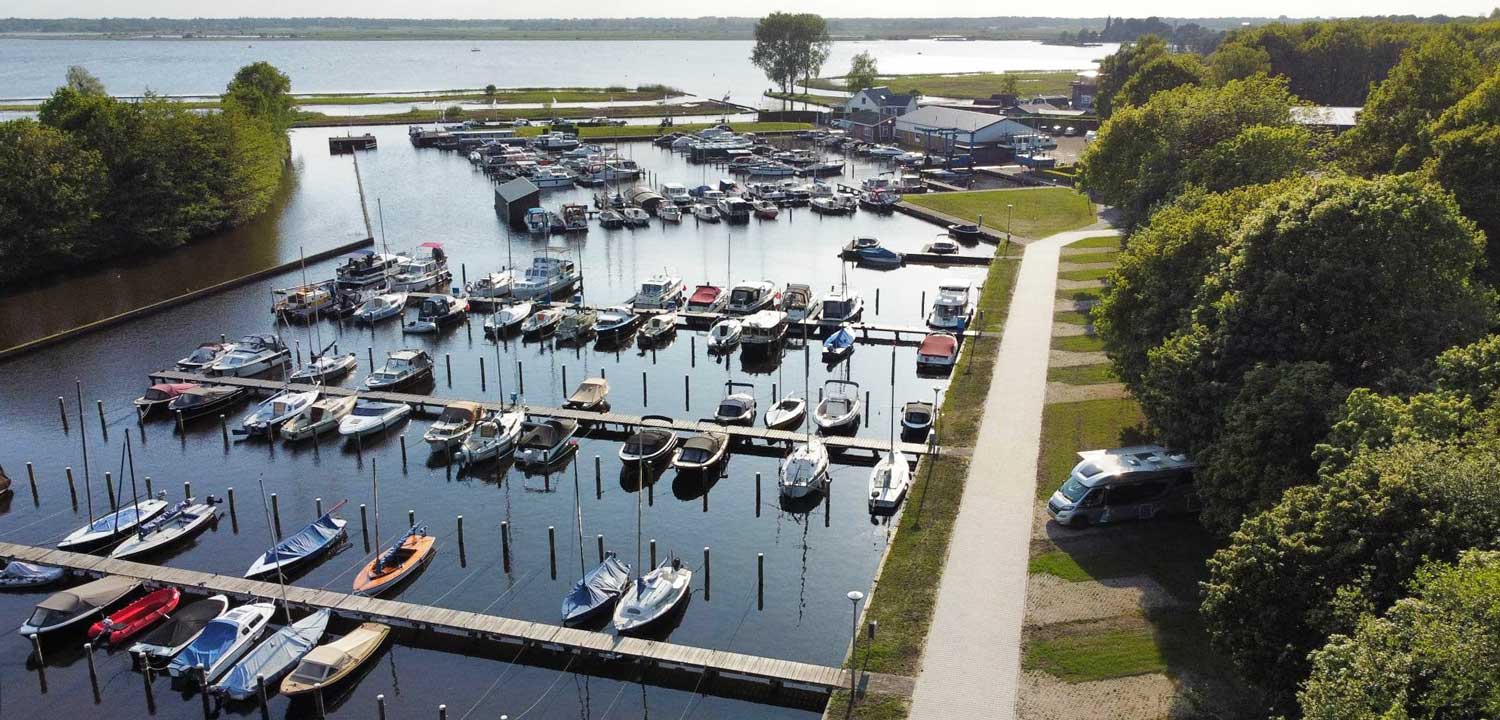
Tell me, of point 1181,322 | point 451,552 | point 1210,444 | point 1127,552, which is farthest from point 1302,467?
point 451,552

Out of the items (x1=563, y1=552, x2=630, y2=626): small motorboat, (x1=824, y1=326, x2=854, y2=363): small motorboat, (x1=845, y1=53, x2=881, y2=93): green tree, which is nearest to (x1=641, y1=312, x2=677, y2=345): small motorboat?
Result: (x1=824, y1=326, x2=854, y2=363): small motorboat

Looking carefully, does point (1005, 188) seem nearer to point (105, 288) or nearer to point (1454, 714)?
point (105, 288)

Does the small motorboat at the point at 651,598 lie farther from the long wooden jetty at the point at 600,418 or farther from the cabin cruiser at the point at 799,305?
the cabin cruiser at the point at 799,305

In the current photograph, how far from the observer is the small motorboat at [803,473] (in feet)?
135

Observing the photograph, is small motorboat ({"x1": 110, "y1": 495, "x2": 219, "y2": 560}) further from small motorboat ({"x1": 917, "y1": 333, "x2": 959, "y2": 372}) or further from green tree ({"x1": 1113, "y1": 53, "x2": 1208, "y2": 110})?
green tree ({"x1": 1113, "y1": 53, "x2": 1208, "y2": 110})

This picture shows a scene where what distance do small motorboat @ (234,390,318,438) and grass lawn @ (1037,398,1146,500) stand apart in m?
31.9

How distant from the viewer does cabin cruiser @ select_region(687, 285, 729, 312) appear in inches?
2594

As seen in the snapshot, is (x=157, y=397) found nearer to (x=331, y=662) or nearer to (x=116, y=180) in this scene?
(x=331, y=662)

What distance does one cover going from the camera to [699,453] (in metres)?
43.3

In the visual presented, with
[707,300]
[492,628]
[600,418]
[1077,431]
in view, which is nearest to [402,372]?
[600,418]

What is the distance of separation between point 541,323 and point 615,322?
4.24 metres

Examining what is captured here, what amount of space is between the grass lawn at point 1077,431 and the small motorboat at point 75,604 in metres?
30.2

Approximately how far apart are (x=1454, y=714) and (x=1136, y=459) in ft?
59.0

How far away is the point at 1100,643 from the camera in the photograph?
28.8 meters
